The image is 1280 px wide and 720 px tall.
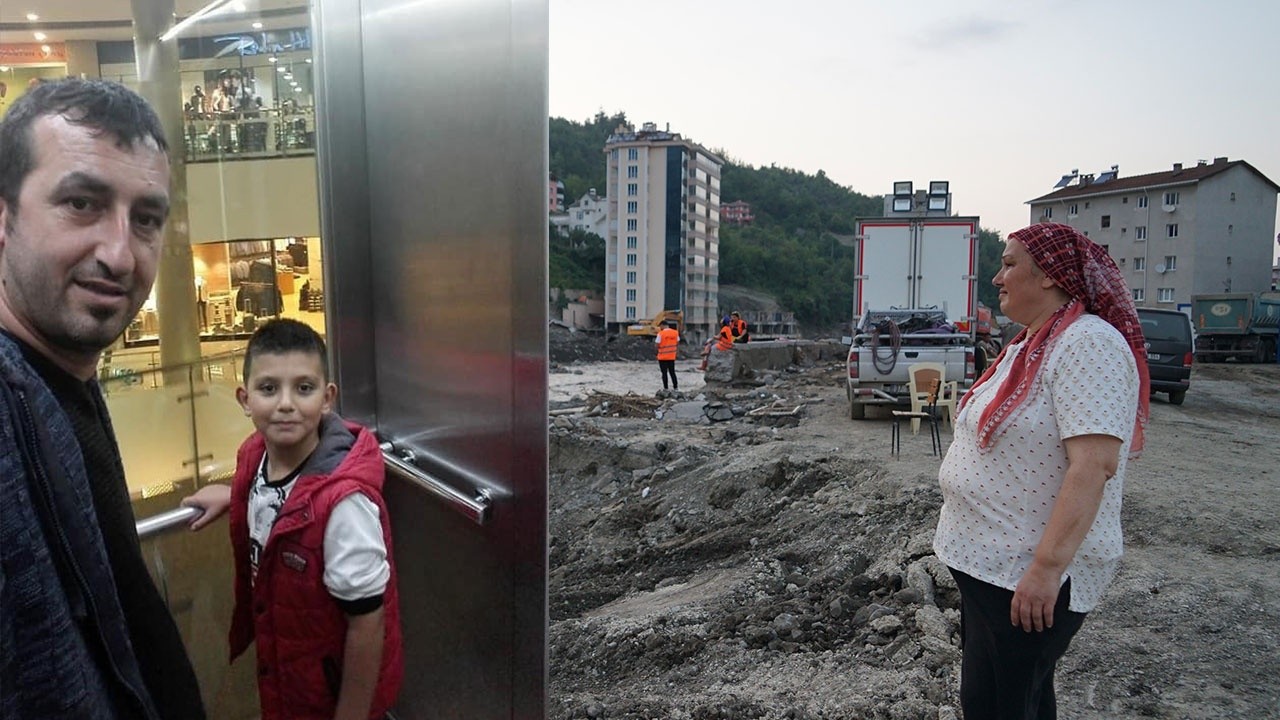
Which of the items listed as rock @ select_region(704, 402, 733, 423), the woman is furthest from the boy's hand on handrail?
rock @ select_region(704, 402, 733, 423)

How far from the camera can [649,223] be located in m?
51.3

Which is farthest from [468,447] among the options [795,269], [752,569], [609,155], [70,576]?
[795,269]

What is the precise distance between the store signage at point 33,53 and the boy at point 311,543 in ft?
2.76

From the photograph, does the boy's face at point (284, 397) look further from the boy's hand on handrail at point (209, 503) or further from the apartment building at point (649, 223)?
the apartment building at point (649, 223)

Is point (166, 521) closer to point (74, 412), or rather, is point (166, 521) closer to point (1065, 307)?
point (74, 412)

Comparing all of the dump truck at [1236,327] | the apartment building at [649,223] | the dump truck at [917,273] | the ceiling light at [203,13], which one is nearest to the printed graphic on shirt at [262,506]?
the ceiling light at [203,13]

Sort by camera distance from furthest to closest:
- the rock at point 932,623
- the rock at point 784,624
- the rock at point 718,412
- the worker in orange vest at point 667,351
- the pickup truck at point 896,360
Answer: the worker in orange vest at point 667,351, the rock at point 718,412, the pickup truck at point 896,360, the rock at point 784,624, the rock at point 932,623

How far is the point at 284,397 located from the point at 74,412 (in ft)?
2.28

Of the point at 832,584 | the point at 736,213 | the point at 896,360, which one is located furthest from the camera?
the point at 736,213

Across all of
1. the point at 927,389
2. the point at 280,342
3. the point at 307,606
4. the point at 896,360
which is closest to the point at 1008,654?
the point at 307,606

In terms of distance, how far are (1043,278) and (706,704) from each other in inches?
86.4

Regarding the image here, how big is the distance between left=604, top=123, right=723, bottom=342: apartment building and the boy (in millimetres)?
47877

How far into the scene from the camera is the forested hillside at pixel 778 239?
7506 centimetres

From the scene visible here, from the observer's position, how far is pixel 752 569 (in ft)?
16.9
